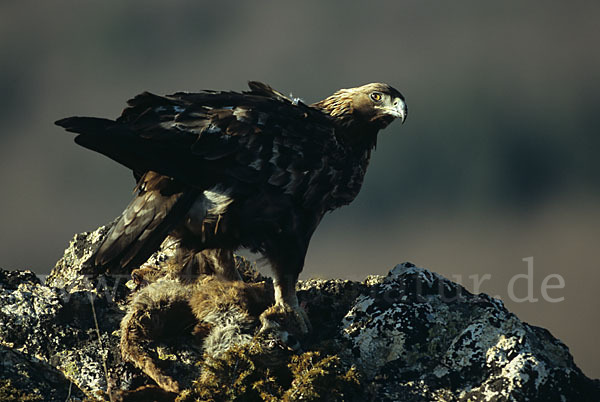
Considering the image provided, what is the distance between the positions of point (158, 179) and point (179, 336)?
5.04 ft

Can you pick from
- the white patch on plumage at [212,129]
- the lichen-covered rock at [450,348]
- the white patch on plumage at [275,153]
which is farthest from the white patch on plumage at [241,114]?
the lichen-covered rock at [450,348]

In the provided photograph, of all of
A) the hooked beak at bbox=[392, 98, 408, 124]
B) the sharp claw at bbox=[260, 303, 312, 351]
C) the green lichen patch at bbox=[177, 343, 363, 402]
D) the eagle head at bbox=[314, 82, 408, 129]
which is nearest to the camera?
the green lichen patch at bbox=[177, 343, 363, 402]

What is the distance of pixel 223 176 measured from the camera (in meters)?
7.64

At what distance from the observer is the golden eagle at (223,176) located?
288 inches

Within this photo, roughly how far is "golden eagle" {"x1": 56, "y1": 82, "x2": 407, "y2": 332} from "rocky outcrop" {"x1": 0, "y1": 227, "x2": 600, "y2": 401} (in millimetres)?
660

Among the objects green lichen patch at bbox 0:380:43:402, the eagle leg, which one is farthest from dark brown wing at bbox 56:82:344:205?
green lichen patch at bbox 0:380:43:402

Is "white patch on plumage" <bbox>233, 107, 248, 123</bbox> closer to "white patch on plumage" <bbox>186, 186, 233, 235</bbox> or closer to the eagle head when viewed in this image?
"white patch on plumage" <bbox>186, 186, 233, 235</bbox>

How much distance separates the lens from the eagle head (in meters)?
8.88

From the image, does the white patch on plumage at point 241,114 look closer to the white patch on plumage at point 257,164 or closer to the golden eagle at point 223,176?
the golden eagle at point 223,176

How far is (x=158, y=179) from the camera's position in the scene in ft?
24.8

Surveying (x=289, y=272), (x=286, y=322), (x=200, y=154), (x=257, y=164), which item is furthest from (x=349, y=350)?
(x=200, y=154)

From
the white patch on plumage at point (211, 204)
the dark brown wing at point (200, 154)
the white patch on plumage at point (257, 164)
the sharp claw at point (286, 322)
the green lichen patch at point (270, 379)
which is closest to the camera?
the green lichen patch at point (270, 379)

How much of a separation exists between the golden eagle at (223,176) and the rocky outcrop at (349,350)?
0.66m

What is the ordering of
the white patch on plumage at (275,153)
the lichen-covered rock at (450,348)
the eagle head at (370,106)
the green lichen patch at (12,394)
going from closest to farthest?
the green lichen patch at (12,394)
the lichen-covered rock at (450,348)
the white patch on plumage at (275,153)
the eagle head at (370,106)
